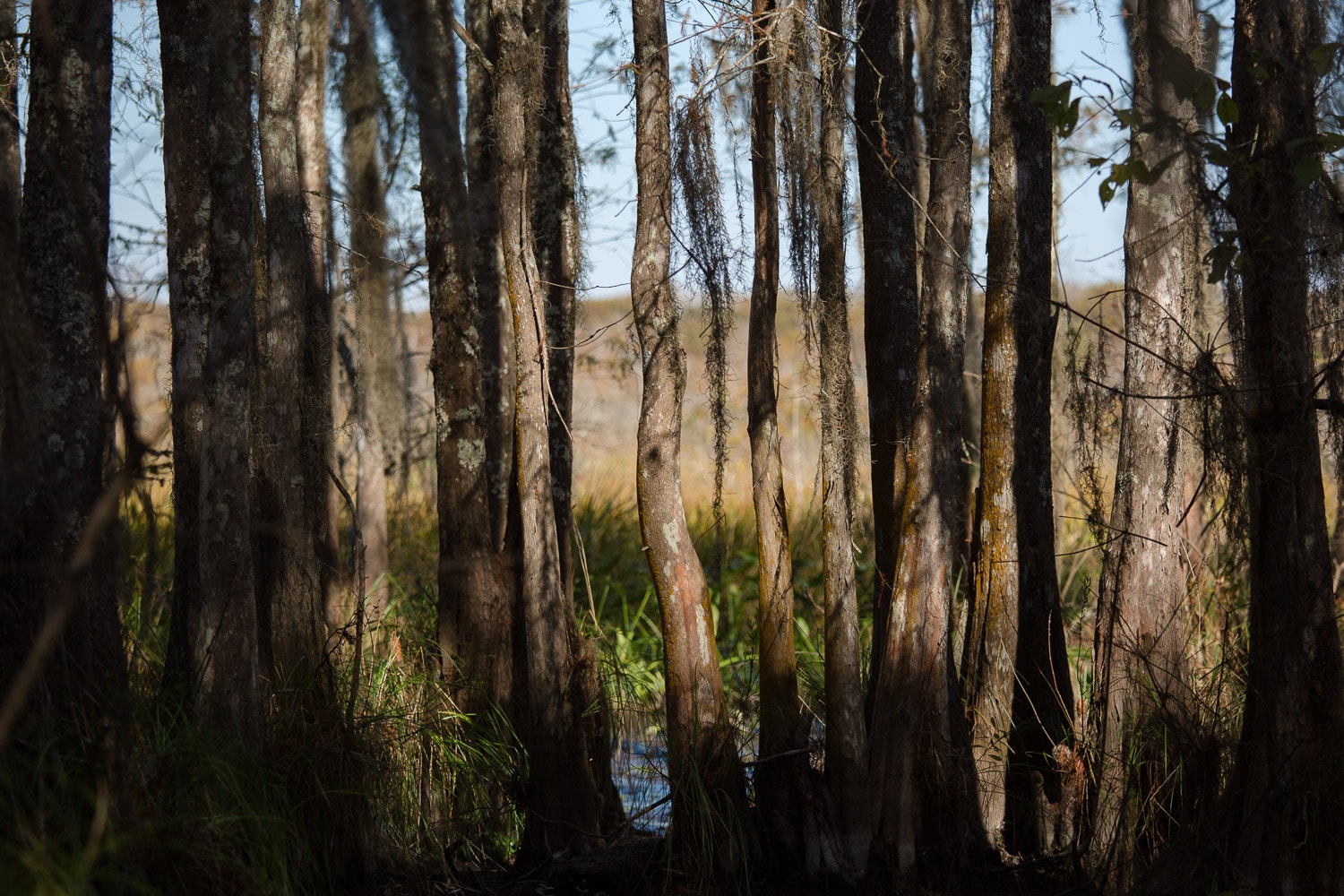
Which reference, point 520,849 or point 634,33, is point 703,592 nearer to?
point 520,849

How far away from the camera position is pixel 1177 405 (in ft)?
15.7

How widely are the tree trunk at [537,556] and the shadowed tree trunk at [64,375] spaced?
67.8 inches

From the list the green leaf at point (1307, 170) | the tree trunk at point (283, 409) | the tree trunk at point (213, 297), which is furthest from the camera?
the tree trunk at point (283, 409)

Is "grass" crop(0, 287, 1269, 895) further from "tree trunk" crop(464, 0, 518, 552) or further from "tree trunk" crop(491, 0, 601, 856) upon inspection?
"tree trunk" crop(464, 0, 518, 552)

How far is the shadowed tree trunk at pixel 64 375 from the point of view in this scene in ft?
12.0

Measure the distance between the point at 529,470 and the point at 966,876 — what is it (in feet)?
8.81

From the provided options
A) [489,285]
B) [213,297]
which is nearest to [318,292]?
[489,285]

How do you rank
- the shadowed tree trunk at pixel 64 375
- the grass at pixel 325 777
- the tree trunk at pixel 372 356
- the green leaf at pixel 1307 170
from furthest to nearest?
1. the tree trunk at pixel 372 356
2. the shadowed tree trunk at pixel 64 375
3. the green leaf at pixel 1307 170
4. the grass at pixel 325 777

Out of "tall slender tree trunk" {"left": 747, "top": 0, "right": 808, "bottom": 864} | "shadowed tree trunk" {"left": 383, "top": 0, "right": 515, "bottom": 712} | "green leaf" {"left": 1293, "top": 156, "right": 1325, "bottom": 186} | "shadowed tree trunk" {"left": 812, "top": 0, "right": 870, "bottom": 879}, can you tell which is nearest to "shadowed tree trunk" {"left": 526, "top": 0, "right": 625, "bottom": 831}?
"shadowed tree trunk" {"left": 383, "top": 0, "right": 515, "bottom": 712}

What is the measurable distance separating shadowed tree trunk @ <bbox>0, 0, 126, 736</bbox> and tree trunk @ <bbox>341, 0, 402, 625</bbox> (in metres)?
1.20

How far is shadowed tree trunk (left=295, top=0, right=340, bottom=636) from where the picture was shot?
6.39 metres

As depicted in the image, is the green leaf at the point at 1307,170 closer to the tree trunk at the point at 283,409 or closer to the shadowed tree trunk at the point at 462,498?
the shadowed tree trunk at the point at 462,498

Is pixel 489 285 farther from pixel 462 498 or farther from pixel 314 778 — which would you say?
pixel 314 778

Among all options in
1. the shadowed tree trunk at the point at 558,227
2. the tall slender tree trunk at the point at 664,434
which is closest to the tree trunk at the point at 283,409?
the shadowed tree trunk at the point at 558,227
